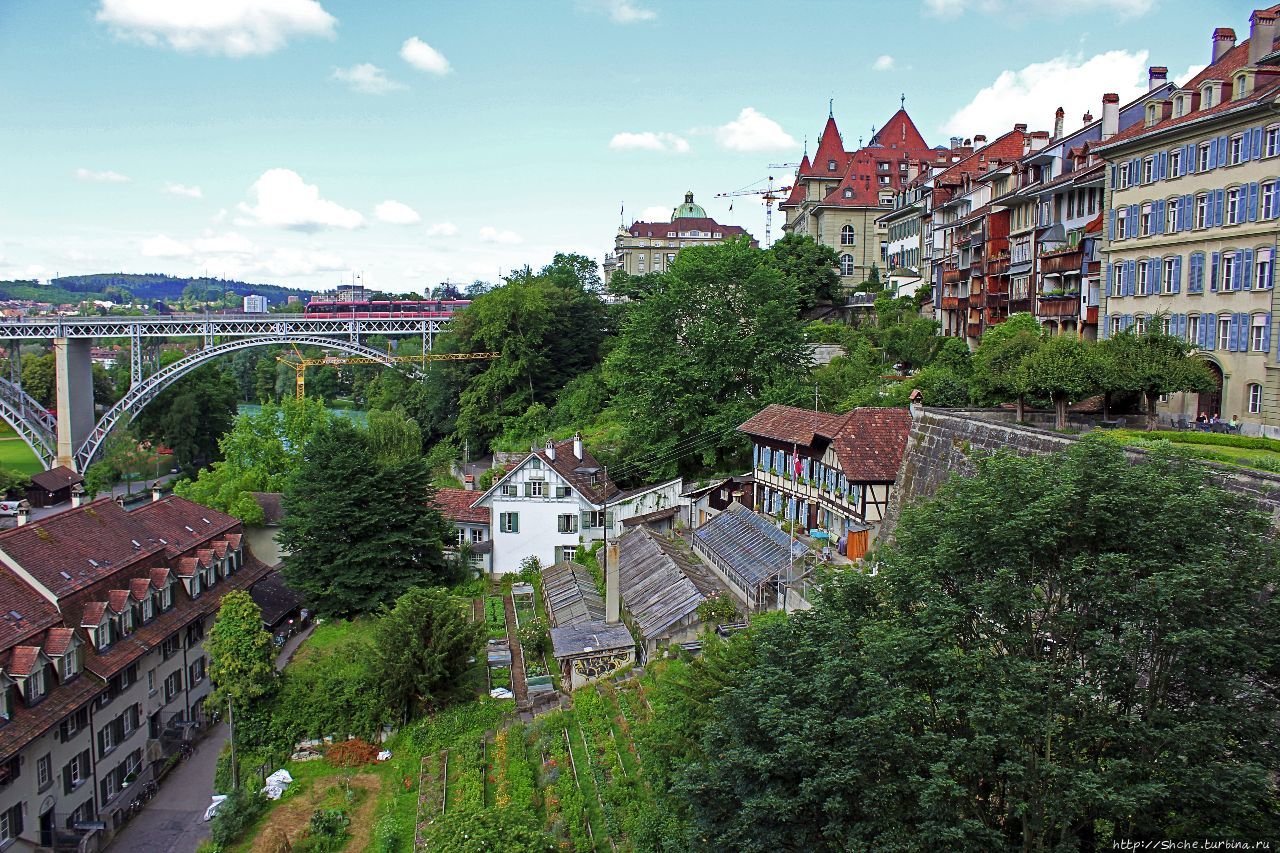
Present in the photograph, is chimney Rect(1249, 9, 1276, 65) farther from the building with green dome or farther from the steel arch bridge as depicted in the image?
the building with green dome

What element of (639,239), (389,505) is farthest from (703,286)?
(639,239)

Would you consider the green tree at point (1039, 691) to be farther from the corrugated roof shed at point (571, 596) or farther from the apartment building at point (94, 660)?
the corrugated roof shed at point (571, 596)

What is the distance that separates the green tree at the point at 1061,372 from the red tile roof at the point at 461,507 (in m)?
23.4

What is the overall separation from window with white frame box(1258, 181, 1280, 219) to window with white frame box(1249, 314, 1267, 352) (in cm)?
264

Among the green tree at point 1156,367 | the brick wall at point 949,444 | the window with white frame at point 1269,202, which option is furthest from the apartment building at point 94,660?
the window with white frame at point 1269,202

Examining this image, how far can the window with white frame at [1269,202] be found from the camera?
23562mm

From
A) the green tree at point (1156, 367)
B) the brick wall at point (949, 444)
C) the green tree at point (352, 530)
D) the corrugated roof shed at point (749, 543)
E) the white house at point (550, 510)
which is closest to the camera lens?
the brick wall at point (949, 444)

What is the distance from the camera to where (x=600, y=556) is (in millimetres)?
37125

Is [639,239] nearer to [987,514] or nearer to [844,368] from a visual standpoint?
[844,368]

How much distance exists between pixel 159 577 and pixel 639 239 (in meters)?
79.4

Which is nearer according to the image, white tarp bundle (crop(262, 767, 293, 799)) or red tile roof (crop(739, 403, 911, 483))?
white tarp bundle (crop(262, 767, 293, 799))

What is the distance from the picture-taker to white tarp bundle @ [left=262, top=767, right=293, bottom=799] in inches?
901

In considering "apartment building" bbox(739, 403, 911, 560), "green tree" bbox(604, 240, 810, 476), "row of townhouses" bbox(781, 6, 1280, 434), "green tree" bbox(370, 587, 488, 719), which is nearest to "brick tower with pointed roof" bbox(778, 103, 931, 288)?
"row of townhouses" bbox(781, 6, 1280, 434)

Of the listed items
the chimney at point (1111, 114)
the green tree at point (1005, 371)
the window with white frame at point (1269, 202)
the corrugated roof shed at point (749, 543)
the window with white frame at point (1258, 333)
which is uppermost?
the chimney at point (1111, 114)
